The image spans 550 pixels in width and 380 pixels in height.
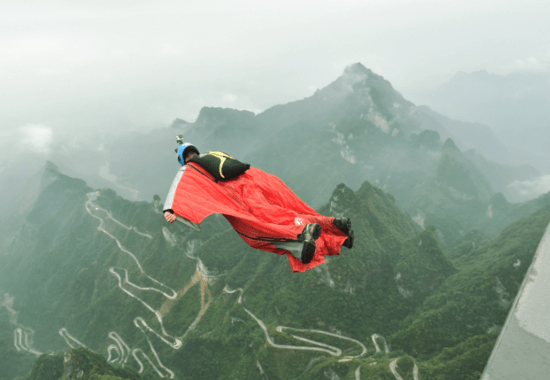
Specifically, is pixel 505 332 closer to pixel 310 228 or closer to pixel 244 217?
pixel 310 228

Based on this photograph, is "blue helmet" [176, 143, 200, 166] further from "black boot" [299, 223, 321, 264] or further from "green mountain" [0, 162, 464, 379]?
"green mountain" [0, 162, 464, 379]

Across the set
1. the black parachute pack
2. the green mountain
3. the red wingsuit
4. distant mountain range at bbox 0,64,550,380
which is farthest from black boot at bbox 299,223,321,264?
the green mountain

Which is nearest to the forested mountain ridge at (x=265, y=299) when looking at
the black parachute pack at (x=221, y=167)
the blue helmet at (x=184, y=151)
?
the black parachute pack at (x=221, y=167)

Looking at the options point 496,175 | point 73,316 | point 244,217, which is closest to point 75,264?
point 73,316

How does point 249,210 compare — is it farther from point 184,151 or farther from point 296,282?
point 296,282

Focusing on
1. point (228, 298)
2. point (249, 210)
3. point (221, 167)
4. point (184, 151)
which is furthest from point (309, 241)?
point (228, 298)

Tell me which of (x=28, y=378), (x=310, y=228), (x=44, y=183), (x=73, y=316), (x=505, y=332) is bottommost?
(x=73, y=316)
